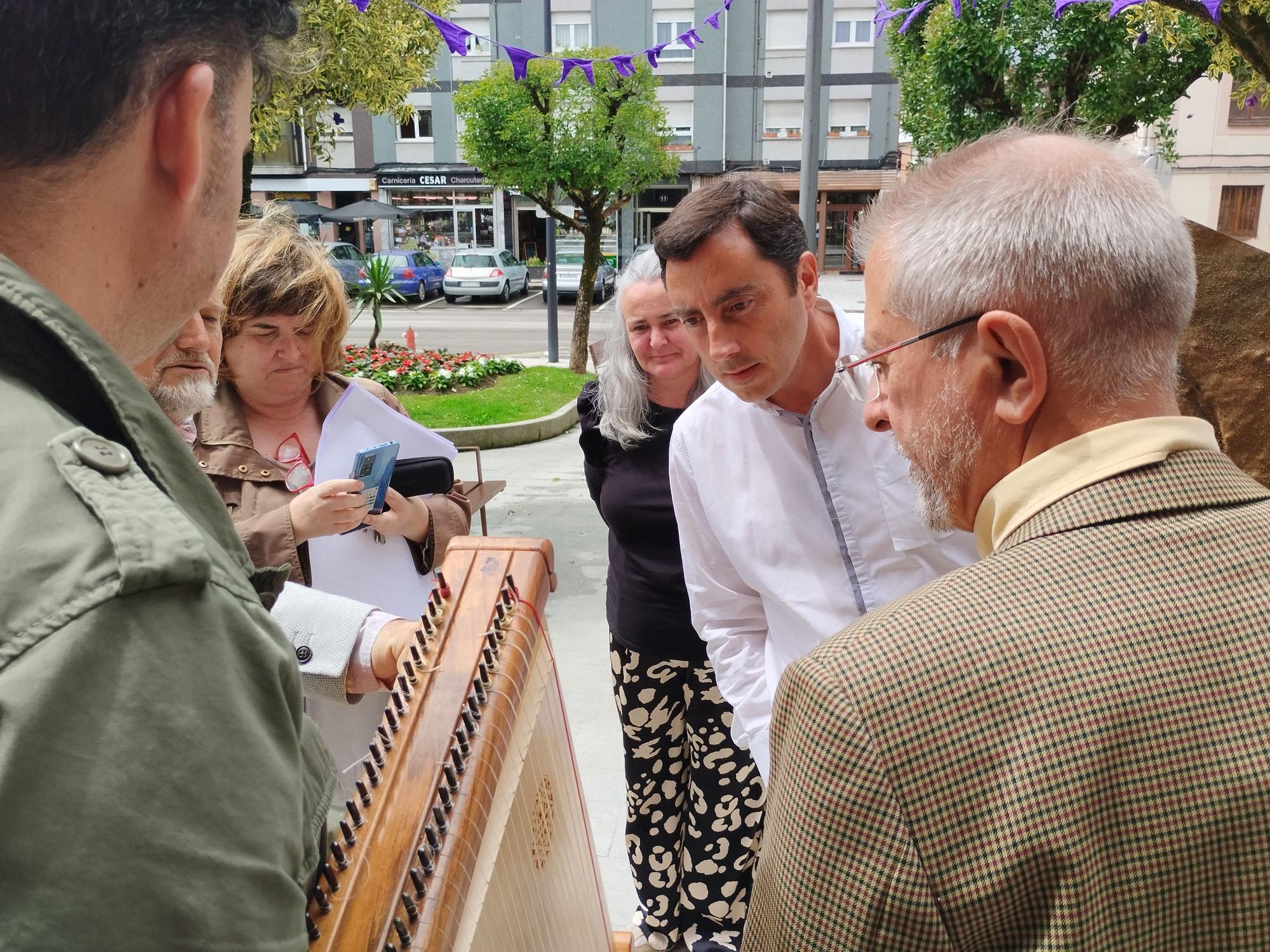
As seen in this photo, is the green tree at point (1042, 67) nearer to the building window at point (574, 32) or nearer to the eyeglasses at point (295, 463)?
the eyeglasses at point (295, 463)

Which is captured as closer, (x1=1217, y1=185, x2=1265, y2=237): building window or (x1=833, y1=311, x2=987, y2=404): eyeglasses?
(x1=833, y1=311, x2=987, y2=404): eyeglasses

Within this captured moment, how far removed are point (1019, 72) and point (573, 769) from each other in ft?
38.7

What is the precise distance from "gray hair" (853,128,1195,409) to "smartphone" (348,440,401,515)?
1221 millimetres

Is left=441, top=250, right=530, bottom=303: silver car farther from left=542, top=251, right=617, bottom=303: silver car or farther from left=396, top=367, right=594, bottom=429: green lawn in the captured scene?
left=396, top=367, right=594, bottom=429: green lawn

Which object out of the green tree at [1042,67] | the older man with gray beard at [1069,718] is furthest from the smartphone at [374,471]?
the green tree at [1042,67]

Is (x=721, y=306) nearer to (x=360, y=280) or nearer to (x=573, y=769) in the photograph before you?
(x=573, y=769)

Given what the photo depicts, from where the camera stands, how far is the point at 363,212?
2717 centimetres

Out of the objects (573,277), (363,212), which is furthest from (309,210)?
(573,277)

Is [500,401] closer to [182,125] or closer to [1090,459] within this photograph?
[1090,459]

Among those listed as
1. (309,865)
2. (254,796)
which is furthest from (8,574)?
(309,865)

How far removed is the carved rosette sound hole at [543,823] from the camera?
1.41 metres

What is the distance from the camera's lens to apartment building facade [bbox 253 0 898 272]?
2956cm

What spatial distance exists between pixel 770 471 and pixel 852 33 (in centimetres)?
3114

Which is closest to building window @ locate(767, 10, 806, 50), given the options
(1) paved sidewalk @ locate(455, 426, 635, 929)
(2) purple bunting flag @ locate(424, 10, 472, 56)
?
(1) paved sidewalk @ locate(455, 426, 635, 929)
